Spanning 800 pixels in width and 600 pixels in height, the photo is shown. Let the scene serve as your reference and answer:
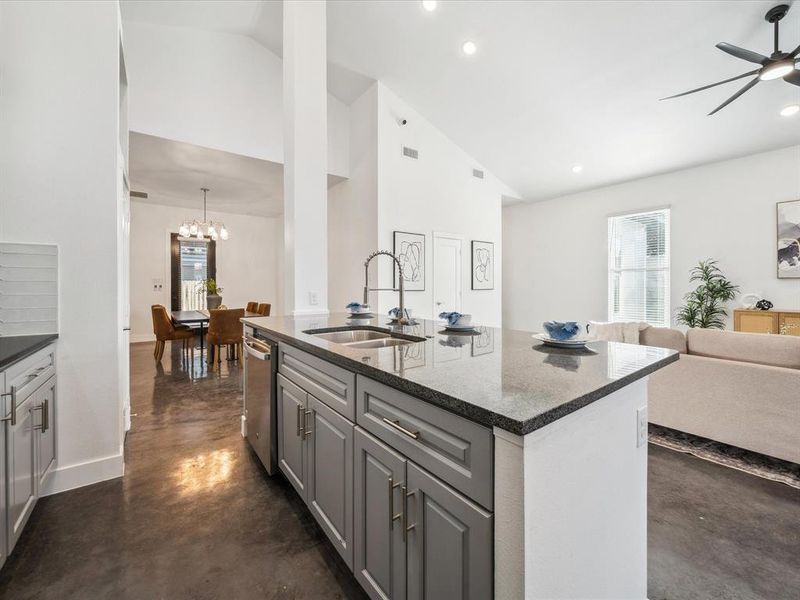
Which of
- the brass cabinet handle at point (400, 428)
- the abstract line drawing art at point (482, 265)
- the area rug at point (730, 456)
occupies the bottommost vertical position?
the area rug at point (730, 456)

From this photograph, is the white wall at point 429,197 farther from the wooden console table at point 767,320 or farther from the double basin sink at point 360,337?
the wooden console table at point 767,320

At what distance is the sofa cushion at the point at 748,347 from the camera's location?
7.52 feet

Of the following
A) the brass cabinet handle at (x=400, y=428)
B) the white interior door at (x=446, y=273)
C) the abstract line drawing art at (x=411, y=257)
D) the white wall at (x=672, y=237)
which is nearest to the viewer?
the brass cabinet handle at (x=400, y=428)

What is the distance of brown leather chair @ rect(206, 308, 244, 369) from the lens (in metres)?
4.75

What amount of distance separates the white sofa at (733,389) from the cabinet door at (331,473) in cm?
253

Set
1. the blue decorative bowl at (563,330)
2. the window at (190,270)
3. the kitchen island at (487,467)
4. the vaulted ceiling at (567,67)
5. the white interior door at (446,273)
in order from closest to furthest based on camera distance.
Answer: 1. the kitchen island at (487,467)
2. the blue decorative bowl at (563,330)
3. the vaulted ceiling at (567,67)
4. the white interior door at (446,273)
5. the window at (190,270)

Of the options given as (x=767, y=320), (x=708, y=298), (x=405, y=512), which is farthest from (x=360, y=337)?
(x=708, y=298)

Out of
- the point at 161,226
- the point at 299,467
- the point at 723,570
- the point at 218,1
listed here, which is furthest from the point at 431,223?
the point at 161,226

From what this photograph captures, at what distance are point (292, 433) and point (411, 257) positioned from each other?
12.5ft

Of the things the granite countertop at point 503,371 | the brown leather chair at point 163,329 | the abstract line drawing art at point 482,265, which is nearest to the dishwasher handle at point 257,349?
the granite countertop at point 503,371

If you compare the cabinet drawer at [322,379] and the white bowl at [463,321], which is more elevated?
the white bowl at [463,321]

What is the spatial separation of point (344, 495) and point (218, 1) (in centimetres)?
512

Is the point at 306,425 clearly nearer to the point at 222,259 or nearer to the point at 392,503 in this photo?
the point at 392,503

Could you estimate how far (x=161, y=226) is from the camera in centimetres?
713
